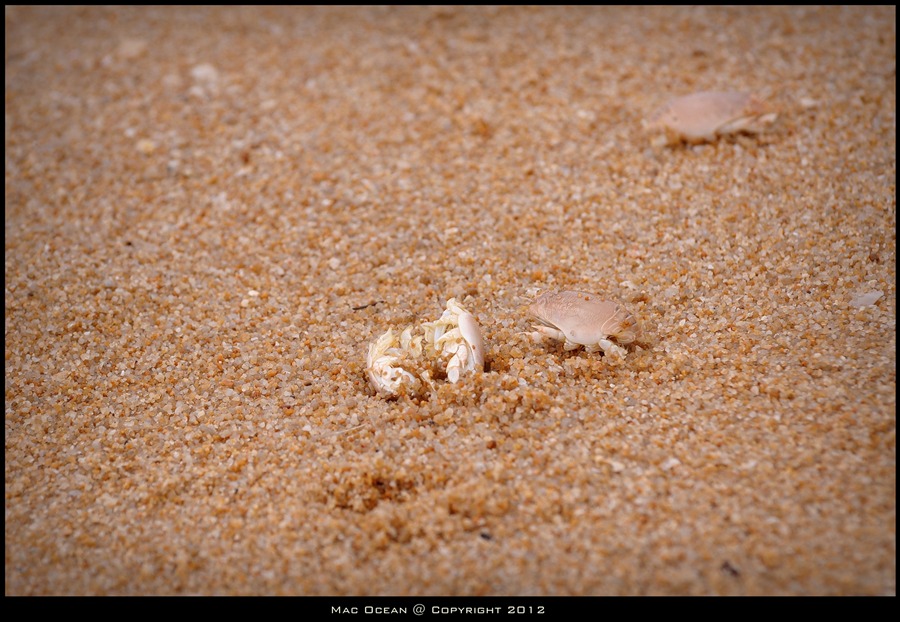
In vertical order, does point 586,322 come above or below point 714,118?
below

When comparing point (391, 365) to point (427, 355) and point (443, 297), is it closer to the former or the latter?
point (427, 355)

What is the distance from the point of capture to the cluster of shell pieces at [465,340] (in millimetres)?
2090

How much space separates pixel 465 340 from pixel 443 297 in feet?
1.29

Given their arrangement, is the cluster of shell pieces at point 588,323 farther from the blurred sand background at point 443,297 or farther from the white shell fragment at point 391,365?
the white shell fragment at point 391,365

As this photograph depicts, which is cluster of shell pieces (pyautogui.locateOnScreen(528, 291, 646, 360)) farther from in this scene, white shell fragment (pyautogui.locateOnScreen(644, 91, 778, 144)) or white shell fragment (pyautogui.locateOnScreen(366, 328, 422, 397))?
white shell fragment (pyautogui.locateOnScreen(644, 91, 778, 144))

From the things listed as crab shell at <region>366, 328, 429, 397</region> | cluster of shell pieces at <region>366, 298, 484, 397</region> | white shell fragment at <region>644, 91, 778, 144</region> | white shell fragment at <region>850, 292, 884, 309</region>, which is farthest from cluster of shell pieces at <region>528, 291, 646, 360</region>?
white shell fragment at <region>644, 91, 778, 144</region>

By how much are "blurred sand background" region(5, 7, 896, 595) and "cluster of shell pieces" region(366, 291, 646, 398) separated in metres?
0.07

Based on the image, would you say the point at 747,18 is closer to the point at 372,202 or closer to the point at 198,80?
the point at 372,202

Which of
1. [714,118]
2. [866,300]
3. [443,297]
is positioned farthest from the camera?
[714,118]

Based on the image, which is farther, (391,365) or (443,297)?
(443,297)

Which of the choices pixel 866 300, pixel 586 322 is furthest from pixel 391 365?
pixel 866 300

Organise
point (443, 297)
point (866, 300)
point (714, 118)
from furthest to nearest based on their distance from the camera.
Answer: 1. point (714, 118)
2. point (443, 297)
3. point (866, 300)

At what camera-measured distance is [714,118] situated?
2.91 m

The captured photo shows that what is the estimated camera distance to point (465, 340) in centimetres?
210
